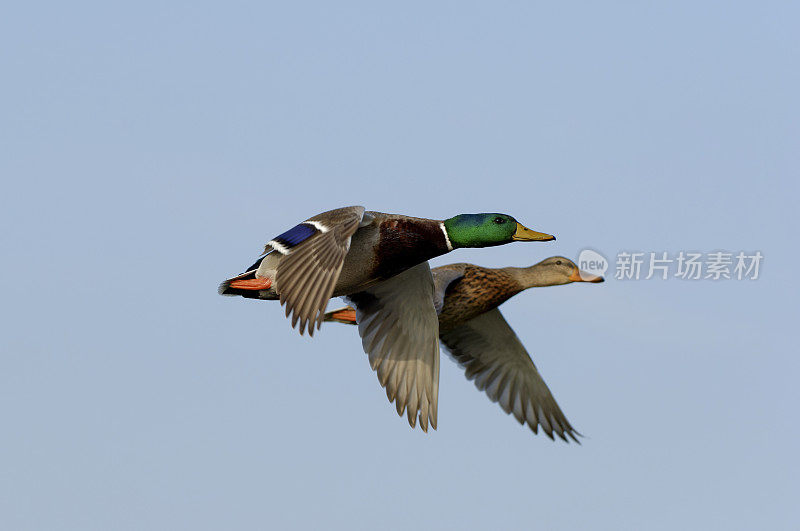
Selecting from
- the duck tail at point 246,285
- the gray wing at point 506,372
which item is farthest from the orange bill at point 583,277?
the duck tail at point 246,285

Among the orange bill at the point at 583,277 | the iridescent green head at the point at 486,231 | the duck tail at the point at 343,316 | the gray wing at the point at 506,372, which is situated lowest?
the gray wing at the point at 506,372

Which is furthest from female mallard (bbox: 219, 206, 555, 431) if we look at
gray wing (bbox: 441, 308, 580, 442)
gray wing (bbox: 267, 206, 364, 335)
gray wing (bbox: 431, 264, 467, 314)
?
gray wing (bbox: 441, 308, 580, 442)

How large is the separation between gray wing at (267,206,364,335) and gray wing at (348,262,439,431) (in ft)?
4.99

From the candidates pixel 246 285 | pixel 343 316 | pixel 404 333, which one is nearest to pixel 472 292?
pixel 404 333

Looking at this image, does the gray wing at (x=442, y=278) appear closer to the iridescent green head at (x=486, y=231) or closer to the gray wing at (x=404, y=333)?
the gray wing at (x=404, y=333)

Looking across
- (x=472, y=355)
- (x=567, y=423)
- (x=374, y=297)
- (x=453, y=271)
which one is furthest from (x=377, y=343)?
(x=567, y=423)

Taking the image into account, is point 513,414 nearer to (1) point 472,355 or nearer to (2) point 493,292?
(1) point 472,355

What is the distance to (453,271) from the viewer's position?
481 inches

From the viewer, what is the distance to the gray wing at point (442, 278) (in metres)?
11.9

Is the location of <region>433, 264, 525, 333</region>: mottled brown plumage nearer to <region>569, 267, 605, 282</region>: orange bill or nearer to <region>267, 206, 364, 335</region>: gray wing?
<region>569, 267, 605, 282</region>: orange bill

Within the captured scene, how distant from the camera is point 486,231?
415 inches

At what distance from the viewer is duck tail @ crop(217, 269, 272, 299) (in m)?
10.2

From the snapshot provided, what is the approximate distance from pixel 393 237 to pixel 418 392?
1613 mm

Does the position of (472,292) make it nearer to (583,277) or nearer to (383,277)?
(583,277)
